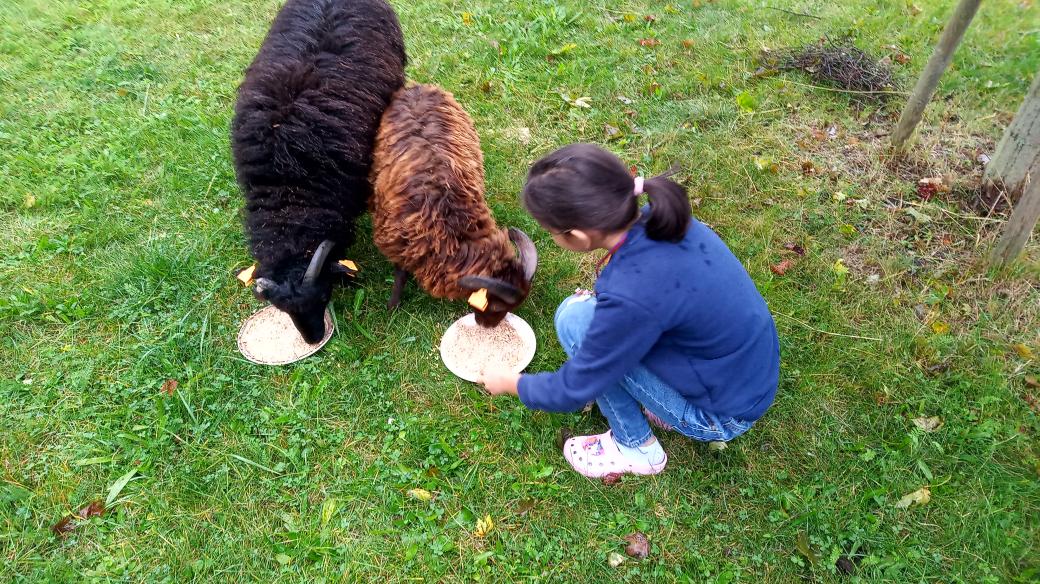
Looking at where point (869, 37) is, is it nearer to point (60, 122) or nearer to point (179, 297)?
point (179, 297)

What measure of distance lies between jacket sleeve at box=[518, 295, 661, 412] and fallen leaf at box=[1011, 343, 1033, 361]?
2.87m

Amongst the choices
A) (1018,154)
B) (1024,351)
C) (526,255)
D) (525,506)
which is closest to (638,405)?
(525,506)

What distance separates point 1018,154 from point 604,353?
3936mm

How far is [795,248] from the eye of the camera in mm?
4195

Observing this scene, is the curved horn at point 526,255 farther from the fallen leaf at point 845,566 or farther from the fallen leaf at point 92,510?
the fallen leaf at point 92,510

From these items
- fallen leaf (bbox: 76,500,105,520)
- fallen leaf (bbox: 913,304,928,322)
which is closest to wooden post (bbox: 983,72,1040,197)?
fallen leaf (bbox: 913,304,928,322)

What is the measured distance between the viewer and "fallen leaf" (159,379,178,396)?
3.49 metres

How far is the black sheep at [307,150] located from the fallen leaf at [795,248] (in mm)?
3195

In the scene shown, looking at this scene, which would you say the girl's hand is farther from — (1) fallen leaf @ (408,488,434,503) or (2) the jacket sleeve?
(1) fallen leaf @ (408,488,434,503)

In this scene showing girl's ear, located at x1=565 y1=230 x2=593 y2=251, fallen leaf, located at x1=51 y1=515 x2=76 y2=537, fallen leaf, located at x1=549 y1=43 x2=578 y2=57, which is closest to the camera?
girl's ear, located at x1=565 y1=230 x2=593 y2=251

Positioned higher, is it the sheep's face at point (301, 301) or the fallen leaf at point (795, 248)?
the fallen leaf at point (795, 248)

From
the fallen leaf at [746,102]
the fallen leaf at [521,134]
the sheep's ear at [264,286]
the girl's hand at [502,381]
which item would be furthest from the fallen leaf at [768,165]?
the sheep's ear at [264,286]

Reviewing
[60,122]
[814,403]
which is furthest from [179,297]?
[814,403]

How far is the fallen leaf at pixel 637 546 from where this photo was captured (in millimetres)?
2836
